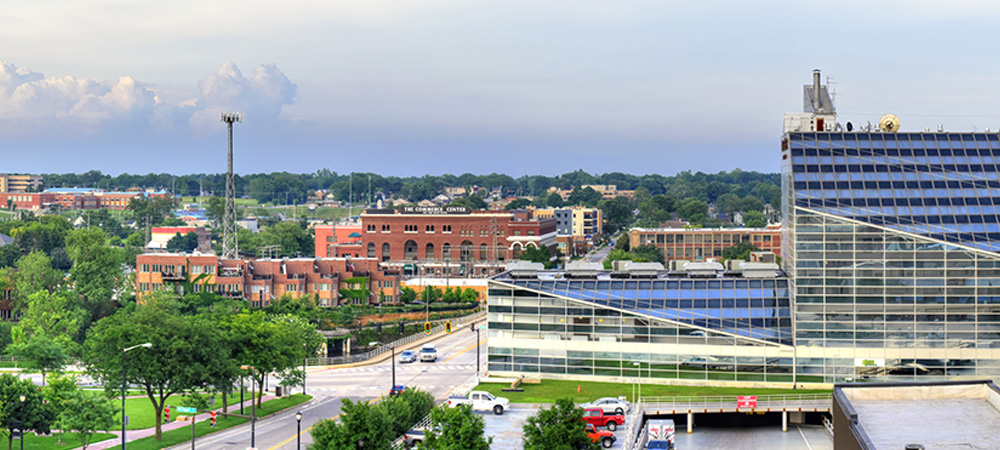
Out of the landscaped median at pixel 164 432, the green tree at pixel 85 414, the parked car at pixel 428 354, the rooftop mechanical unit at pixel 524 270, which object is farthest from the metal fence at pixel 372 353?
the green tree at pixel 85 414

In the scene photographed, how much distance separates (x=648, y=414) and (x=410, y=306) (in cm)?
9138

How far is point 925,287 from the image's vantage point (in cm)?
9050

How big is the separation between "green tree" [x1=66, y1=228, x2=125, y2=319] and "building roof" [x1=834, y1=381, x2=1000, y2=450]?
442ft

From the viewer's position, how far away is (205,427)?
82.0 metres

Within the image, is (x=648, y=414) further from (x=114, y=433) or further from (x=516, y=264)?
(x=114, y=433)

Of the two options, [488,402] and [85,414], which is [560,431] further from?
[85,414]

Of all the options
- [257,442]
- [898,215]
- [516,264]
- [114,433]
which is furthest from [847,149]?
[114,433]

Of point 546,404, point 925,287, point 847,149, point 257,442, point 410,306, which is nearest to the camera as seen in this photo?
point 257,442

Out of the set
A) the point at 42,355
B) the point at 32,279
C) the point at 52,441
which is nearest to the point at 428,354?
the point at 42,355

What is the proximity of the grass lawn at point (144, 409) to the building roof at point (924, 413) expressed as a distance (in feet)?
170

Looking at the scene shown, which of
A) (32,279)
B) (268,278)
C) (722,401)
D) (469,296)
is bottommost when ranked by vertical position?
(722,401)

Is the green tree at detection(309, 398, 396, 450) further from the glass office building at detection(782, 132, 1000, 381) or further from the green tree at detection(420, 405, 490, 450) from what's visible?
the glass office building at detection(782, 132, 1000, 381)

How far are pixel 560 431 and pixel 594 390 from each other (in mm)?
30400

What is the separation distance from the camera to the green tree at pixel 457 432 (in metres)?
58.9
